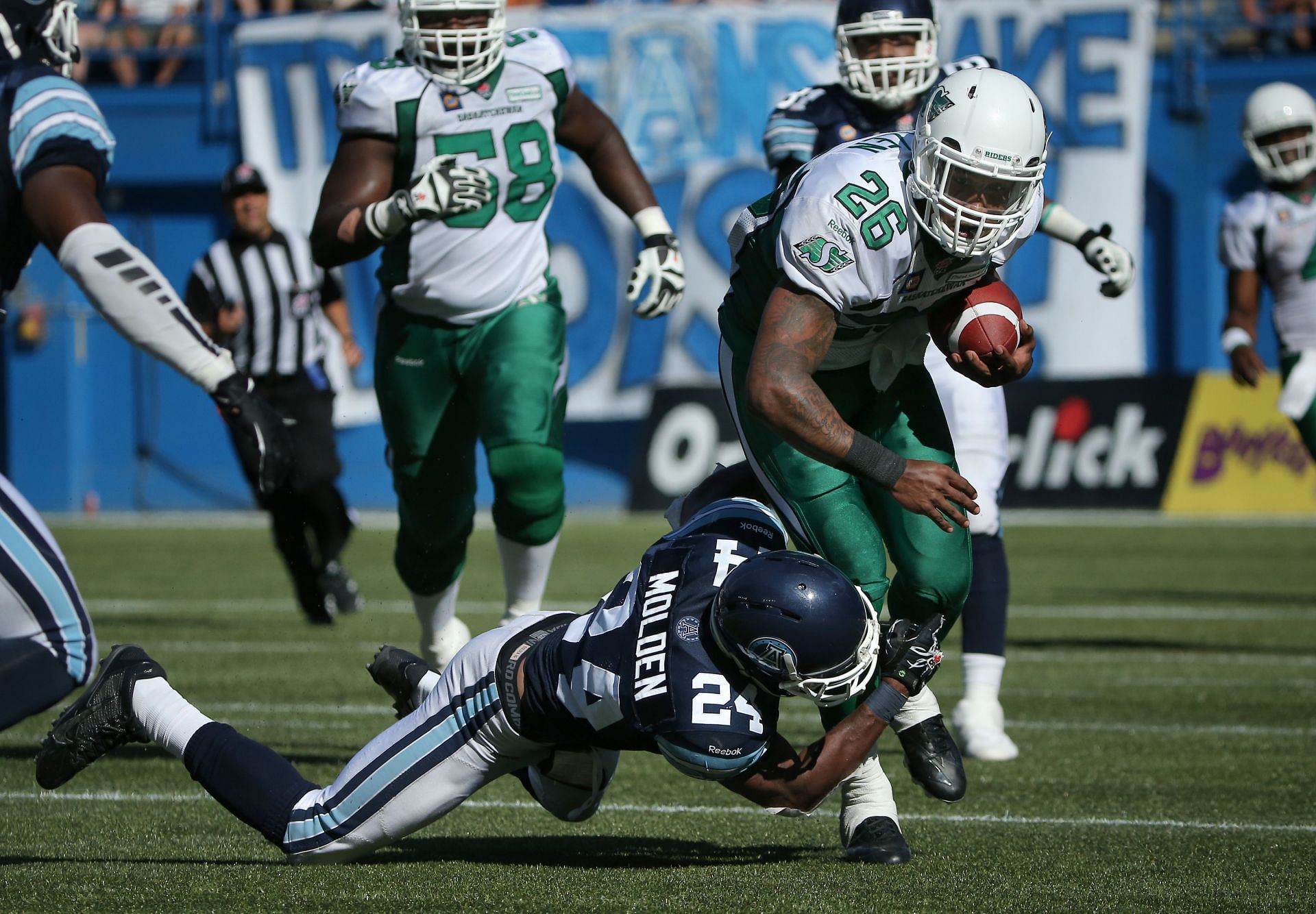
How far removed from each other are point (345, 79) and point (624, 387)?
13.7 metres

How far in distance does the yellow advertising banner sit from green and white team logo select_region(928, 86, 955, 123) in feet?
39.0

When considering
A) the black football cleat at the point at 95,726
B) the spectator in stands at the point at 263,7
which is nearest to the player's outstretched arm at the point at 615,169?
the black football cleat at the point at 95,726

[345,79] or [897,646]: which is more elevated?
[345,79]

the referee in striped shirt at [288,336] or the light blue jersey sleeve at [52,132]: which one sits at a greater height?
the light blue jersey sleeve at [52,132]

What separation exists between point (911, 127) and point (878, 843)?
2138 mm

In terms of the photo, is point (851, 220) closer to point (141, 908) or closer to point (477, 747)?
point (477, 747)

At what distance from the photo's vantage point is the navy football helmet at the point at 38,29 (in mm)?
3807

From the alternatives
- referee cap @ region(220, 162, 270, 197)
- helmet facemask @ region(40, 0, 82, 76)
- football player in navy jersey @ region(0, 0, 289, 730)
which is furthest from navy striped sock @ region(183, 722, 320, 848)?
referee cap @ region(220, 162, 270, 197)

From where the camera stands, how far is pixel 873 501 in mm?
4082

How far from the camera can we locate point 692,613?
11.3ft

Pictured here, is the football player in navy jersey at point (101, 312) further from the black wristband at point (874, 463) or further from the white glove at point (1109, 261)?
the white glove at point (1109, 261)

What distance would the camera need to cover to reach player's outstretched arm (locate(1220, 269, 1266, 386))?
7.55 metres

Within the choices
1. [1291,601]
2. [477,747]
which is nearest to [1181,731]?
[477,747]

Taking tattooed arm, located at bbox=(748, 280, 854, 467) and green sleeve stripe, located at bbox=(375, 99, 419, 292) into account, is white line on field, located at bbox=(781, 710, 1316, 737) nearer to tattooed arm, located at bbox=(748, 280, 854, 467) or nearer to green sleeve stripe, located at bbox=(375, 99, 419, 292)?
green sleeve stripe, located at bbox=(375, 99, 419, 292)
